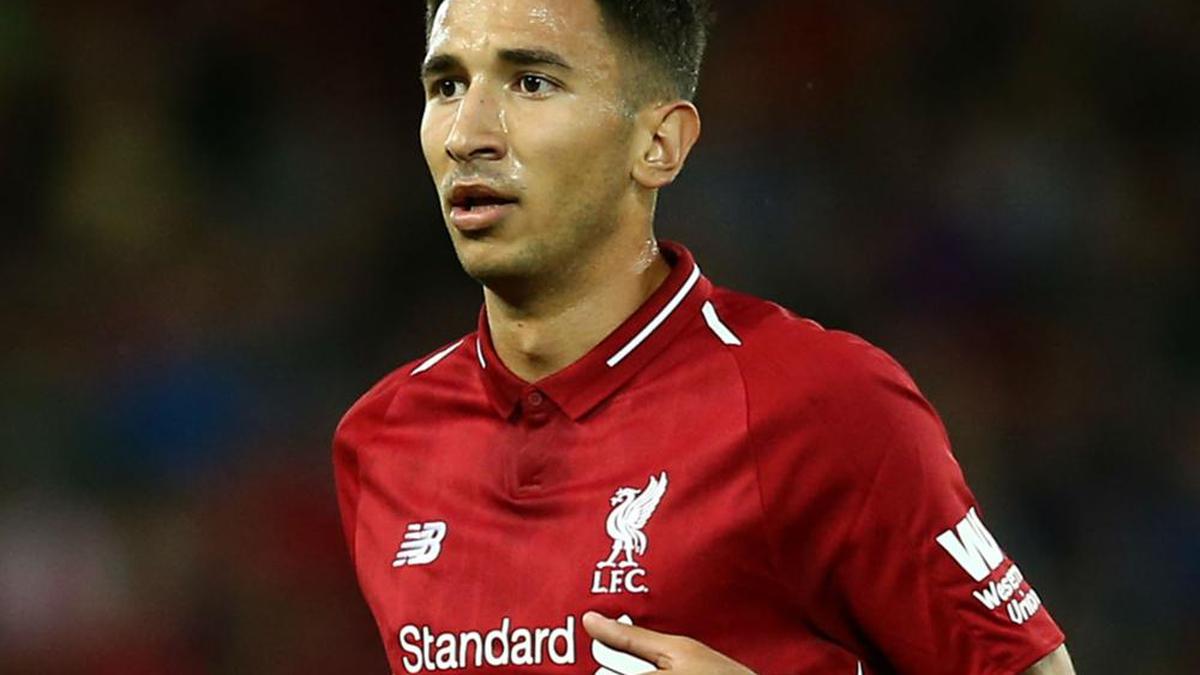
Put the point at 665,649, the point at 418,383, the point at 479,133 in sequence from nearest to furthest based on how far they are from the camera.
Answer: the point at 665,649, the point at 479,133, the point at 418,383

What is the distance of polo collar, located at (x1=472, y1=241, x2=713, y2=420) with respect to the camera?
9.07 ft

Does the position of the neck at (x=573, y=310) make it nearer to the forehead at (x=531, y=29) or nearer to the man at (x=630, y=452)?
the man at (x=630, y=452)

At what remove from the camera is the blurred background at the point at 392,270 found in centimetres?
589

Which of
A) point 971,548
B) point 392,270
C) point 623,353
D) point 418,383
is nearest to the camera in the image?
point 971,548

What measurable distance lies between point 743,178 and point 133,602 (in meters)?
2.49

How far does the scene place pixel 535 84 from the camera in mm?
2686

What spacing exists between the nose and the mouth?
44mm

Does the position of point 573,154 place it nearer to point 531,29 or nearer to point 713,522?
point 531,29

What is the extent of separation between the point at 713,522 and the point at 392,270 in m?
4.15

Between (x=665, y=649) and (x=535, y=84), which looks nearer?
(x=665, y=649)

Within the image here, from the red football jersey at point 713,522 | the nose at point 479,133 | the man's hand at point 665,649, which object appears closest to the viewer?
the man's hand at point 665,649

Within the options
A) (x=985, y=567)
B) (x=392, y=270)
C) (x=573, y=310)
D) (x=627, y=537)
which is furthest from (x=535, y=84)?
(x=392, y=270)

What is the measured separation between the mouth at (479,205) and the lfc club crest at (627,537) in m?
0.42

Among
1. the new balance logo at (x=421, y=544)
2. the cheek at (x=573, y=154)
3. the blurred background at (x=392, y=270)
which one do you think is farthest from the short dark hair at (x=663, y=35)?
the blurred background at (x=392, y=270)
